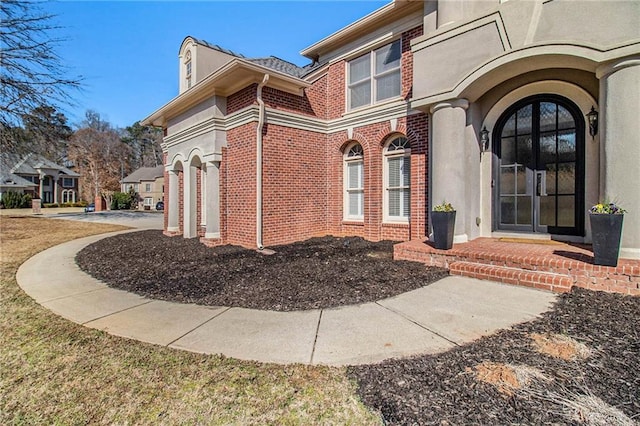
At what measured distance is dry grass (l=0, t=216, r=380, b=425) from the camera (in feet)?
6.97

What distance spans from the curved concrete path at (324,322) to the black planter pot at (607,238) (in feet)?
3.19

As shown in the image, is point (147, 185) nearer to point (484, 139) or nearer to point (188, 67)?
point (188, 67)

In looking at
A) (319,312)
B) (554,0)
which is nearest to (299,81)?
(554,0)

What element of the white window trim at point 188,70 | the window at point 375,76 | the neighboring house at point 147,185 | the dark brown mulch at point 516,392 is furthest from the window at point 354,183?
the neighboring house at point 147,185

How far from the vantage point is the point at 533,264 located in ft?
15.7

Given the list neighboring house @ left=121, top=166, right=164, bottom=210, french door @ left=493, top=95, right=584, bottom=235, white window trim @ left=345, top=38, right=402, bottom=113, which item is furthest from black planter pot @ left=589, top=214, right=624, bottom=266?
neighboring house @ left=121, top=166, right=164, bottom=210

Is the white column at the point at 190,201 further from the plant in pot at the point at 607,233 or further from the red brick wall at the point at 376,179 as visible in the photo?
the plant in pot at the point at 607,233

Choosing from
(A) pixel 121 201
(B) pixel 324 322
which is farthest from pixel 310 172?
(A) pixel 121 201

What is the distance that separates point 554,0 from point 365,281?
18.6 ft

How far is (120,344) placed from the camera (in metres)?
3.21

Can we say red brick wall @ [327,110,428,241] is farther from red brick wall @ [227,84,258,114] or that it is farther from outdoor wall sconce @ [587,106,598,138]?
outdoor wall sconce @ [587,106,598,138]

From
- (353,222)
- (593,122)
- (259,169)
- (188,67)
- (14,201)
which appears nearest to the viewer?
(593,122)

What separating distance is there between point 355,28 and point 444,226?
21.7 feet

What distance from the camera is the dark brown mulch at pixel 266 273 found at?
4.59 metres
